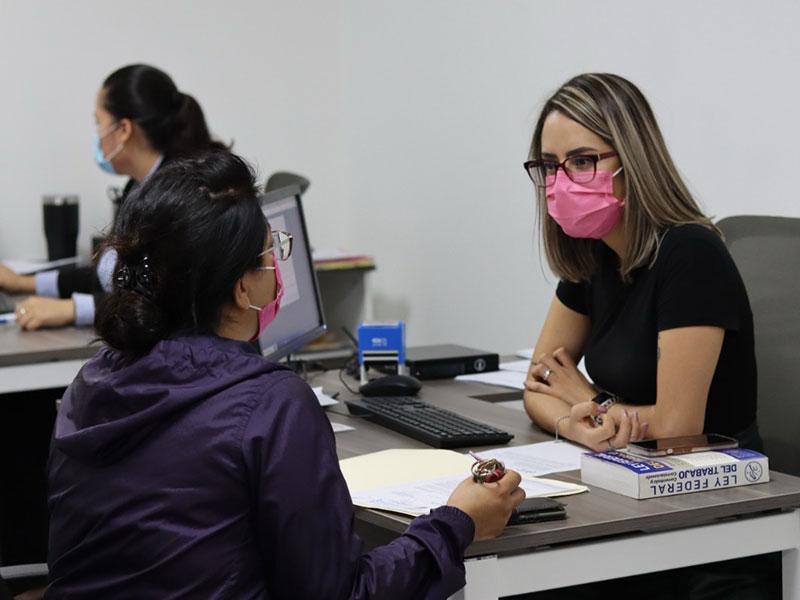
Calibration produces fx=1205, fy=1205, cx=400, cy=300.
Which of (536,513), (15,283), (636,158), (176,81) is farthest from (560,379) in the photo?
(176,81)

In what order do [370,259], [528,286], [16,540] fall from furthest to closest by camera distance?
[370,259] < [528,286] < [16,540]

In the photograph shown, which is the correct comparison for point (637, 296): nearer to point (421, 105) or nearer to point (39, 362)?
point (39, 362)

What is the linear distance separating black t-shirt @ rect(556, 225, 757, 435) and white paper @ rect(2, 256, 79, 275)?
238cm

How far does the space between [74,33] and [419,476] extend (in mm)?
3219

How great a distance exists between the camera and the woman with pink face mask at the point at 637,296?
1955 mm

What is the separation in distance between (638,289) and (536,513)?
63cm

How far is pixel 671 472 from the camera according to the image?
1688 millimetres

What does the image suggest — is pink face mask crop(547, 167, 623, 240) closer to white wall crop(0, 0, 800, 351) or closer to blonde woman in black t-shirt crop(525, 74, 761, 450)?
blonde woman in black t-shirt crop(525, 74, 761, 450)

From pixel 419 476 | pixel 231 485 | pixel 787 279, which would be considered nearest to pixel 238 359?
pixel 231 485

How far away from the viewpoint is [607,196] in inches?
81.8

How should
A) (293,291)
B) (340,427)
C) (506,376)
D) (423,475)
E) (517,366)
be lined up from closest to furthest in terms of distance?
(423,475) < (340,427) < (293,291) < (506,376) < (517,366)

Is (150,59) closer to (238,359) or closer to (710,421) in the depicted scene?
(710,421)

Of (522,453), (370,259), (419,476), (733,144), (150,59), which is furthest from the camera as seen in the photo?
(150,59)

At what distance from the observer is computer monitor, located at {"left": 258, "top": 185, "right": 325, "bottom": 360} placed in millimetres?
2416
